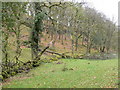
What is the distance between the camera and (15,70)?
669 inches

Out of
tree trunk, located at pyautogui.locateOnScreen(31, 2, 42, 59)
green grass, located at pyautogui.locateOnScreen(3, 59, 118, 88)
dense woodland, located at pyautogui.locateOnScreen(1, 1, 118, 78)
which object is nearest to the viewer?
green grass, located at pyautogui.locateOnScreen(3, 59, 118, 88)

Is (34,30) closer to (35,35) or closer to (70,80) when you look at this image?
(35,35)

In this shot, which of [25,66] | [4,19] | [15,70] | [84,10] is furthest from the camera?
[84,10]

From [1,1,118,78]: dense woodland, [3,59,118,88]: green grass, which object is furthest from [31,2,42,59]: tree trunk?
[3,59,118,88]: green grass

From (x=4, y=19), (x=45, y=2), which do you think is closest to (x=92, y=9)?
(x=45, y=2)

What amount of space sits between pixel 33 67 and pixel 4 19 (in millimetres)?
11071

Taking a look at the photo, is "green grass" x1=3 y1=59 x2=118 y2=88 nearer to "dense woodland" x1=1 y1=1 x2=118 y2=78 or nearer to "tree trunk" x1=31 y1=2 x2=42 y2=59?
"dense woodland" x1=1 y1=1 x2=118 y2=78

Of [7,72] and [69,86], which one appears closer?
[69,86]

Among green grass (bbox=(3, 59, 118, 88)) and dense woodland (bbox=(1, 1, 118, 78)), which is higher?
dense woodland (bbox=(1, 1, 118, 78))

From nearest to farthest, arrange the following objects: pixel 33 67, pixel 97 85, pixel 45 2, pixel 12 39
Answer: pixel 97 85 → pixel 12 39 → pixel 33 67 → pixel 45 2

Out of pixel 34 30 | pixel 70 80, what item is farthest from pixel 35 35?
pixel 70 80

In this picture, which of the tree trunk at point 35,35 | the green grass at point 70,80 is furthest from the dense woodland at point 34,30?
the green grass at point 70,80

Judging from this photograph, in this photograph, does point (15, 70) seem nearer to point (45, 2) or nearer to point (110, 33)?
point (45, 2)

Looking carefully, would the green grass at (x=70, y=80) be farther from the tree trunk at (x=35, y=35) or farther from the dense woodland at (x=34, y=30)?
the tree trunk at (x=35, y=35)
